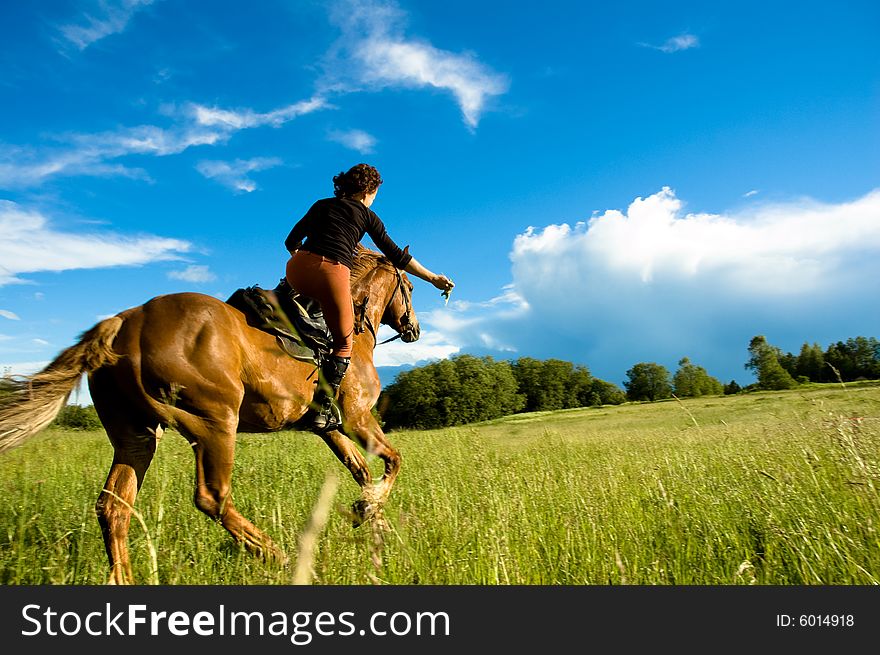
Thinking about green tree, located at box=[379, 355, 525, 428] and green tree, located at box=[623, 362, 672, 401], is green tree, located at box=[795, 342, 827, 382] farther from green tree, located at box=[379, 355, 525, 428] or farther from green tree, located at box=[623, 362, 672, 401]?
green tree, located at box=[379, 355, 525, 428]

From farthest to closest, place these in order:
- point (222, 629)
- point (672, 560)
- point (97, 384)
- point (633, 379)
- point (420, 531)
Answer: point (633, 379), point (97, 384), point (672, 560), point (420, 531), point (222, 629)

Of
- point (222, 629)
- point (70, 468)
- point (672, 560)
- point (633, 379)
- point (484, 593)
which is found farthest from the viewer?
point (633, 379)

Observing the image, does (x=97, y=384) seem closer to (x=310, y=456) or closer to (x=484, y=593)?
(x=484, y=593)

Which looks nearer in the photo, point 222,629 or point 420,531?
point 222,629

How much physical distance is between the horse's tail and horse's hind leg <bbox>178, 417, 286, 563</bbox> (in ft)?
2.40

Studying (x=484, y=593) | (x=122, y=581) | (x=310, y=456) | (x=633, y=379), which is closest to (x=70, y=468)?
(x=310, y=456)

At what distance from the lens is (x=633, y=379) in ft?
345

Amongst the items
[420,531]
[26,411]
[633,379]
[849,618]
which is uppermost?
[633,379]

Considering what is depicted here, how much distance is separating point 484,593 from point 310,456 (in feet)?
24.0

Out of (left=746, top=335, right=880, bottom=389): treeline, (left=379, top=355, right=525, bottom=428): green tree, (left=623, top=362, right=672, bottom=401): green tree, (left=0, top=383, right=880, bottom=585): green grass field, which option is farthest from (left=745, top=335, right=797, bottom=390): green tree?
(left=0, top=383, right=880, bottom=585): green grass field

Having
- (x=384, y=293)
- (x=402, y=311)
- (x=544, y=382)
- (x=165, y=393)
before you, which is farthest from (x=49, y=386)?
(x=544, y=382)

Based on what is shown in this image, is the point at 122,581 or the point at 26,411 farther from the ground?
the point at 26,411

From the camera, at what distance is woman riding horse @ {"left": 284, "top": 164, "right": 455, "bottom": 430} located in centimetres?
462

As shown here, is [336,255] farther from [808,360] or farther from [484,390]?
[808,360]
